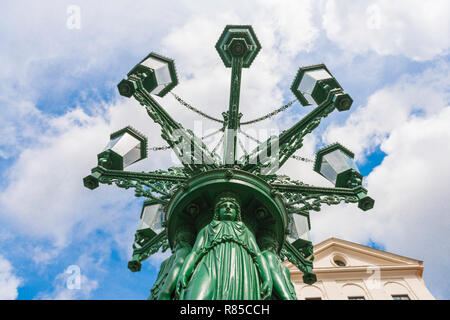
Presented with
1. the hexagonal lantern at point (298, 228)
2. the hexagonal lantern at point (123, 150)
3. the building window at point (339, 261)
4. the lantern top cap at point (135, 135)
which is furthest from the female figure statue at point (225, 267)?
the building window at point (339, 261)

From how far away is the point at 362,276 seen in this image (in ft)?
65.6

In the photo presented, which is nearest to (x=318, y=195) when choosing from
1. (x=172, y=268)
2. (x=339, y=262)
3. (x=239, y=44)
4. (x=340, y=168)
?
(x=340, y=168)

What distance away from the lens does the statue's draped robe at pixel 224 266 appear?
376cm

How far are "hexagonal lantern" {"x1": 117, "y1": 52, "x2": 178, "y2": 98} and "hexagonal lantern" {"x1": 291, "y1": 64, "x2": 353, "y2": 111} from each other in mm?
2357

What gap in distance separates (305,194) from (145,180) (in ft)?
7.76

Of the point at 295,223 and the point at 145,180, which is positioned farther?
the point at 295,223

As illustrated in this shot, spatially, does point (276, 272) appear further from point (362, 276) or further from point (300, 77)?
point (362, 276)

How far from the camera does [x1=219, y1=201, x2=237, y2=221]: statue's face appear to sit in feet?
15.8

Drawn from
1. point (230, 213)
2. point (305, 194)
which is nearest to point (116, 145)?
point (230, 213)

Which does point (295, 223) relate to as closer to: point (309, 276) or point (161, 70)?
point (309, 276)
